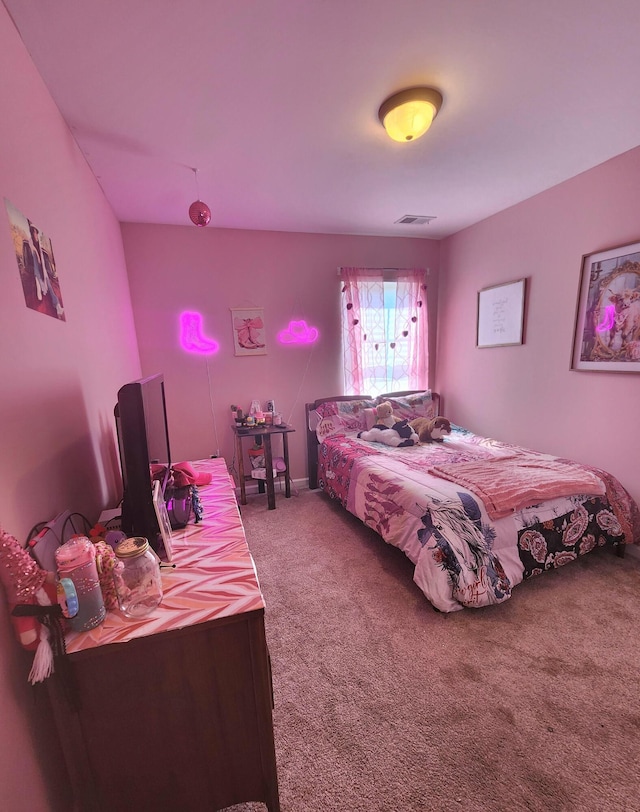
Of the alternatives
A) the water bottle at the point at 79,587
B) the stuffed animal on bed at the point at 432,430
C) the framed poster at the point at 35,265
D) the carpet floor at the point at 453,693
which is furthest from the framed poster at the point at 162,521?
the stuffed animal on bed at the point at 432,430

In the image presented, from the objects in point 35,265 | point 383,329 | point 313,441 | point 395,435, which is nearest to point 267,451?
point 313,441

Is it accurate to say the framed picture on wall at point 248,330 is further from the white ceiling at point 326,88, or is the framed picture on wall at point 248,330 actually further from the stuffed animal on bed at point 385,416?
the stuffed animal on bed at point 385,416

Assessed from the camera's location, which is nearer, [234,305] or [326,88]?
[326,88]

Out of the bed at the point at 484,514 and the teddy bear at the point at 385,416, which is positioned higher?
the teddy bear at the point at 385,416

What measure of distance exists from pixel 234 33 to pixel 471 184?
6.17ft

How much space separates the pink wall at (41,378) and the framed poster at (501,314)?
120 inches

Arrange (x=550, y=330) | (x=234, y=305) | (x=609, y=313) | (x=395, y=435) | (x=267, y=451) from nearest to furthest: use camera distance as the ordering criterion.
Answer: (x=609, y=313) < (x=550, y=330) < (x=267, y=451) < (x=395, y=435) < (x=234, y=305)

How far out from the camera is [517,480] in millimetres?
2057

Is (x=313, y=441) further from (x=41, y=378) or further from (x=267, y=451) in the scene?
(x=41, y=378)

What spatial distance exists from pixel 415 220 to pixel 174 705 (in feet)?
11.7

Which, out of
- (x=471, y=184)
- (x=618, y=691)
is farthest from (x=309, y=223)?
(x=618, y=691)

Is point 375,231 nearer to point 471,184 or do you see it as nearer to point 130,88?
point 471,184

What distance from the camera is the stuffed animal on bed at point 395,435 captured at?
309 cm

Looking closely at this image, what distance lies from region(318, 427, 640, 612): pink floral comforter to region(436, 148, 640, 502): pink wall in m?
0.36
